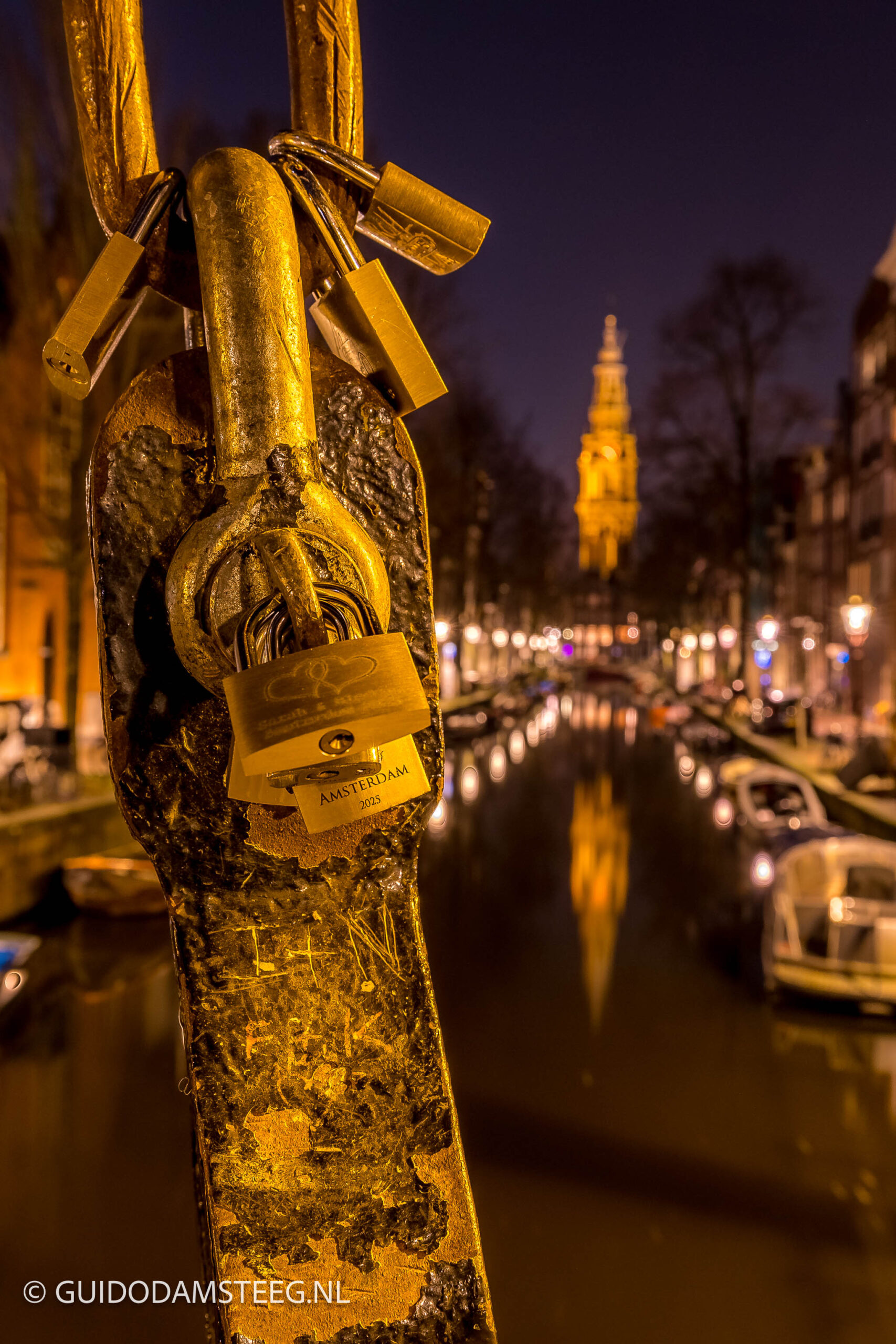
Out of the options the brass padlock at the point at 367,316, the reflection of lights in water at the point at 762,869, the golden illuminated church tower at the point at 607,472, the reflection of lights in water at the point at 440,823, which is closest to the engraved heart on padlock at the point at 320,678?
the brass padlock at the point at 367,316

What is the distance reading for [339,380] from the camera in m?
1.36

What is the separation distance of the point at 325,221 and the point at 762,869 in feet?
57.0

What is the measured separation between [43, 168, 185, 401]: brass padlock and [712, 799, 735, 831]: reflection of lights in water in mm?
21052

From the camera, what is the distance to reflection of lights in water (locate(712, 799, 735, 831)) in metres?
21.8

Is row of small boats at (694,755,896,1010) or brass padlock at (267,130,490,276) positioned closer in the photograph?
brass padlock at (267,130,490,276)

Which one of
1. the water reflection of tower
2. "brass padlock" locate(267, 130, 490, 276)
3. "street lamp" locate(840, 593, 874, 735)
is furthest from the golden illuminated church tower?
"brass padlock" locate(267, 130, 490, 276)

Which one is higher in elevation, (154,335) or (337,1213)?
(154,335)

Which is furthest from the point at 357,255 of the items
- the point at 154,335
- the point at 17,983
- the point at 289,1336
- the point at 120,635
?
the point at 154,335

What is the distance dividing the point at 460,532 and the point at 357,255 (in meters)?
47.2

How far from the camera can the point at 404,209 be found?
1.41 metres

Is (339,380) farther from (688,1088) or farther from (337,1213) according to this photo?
(688,1088)

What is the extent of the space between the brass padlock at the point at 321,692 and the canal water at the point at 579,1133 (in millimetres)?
5506

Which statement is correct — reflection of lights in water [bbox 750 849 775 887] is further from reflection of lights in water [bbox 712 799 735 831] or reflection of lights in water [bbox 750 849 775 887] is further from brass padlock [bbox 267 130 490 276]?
brass padlock [bbox 267 130 490 276]

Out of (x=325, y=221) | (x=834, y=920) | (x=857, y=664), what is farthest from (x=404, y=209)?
(x=857, y=664)
